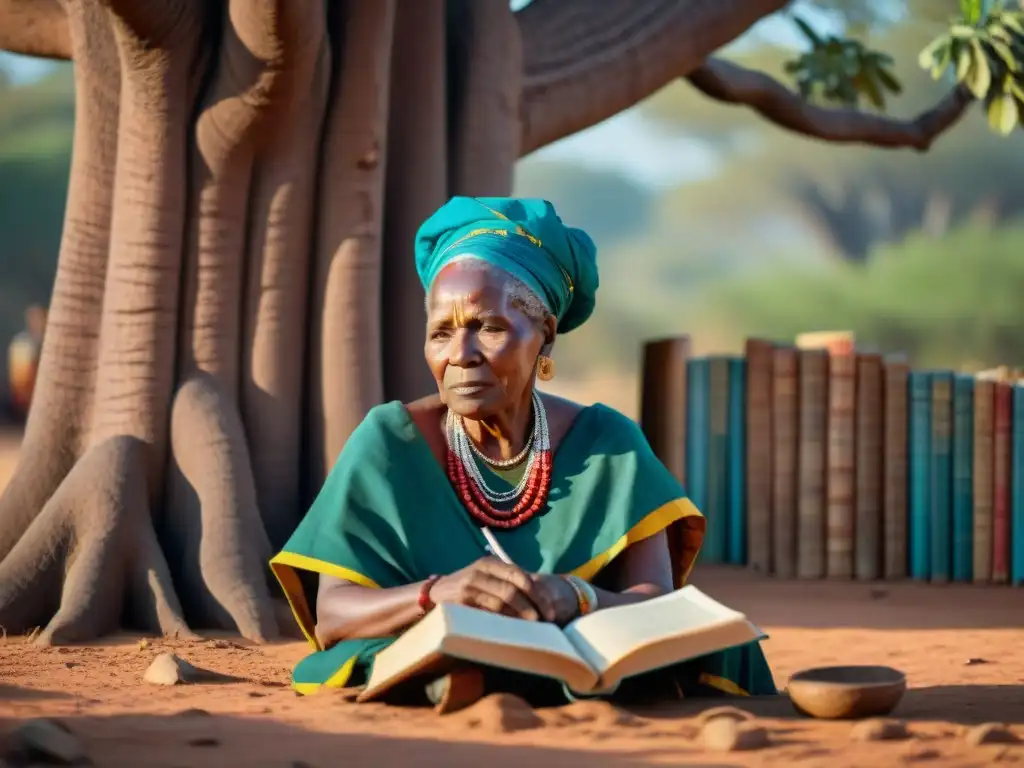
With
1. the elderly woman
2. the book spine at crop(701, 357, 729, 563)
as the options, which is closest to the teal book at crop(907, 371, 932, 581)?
the book spine at crop(701, 357, 729, 563)

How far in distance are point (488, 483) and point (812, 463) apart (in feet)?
17.8

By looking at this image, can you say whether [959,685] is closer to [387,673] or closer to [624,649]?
[624,649]

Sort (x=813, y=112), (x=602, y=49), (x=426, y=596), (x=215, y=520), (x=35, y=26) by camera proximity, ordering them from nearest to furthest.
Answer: (x=426, y=596) < (x=215, y=520) < (x=35, y=26) < (x=602, y=49) < (x=813, y=112)

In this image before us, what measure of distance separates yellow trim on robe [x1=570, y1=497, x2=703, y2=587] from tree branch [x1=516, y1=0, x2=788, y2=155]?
14.5ft

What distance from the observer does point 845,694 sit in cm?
392

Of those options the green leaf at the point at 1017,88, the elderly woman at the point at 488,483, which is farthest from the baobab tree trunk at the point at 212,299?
the green leaf at the point at 1017,88

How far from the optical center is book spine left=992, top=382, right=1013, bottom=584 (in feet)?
31.4

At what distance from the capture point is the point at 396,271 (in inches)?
303

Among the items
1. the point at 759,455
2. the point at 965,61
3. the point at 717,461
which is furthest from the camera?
the point at 965,61

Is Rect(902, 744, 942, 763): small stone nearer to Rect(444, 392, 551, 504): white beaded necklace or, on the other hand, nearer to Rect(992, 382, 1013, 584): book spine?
Rect(444, 392, 551, 504): white beaded necklace

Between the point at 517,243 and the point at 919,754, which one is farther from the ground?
the point at 517,243

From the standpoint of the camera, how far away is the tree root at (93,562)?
635 centimetres

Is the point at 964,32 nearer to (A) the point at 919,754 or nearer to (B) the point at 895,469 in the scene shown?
(B) the point at 895,469

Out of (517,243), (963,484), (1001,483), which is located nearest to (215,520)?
(517,243)
